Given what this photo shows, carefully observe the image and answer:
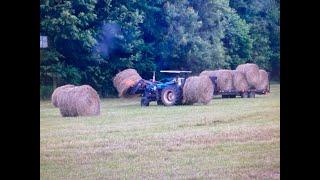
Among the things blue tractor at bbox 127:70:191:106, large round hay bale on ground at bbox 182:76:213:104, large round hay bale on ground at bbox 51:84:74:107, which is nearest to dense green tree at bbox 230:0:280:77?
large round hay bale on ground at bbox 182:76:213:104

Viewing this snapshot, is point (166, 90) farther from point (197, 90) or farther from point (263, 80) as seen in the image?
point (263, 80)

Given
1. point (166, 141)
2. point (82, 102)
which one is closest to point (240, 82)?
point (166, 141)

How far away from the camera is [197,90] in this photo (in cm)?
376

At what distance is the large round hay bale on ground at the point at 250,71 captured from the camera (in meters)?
3.73

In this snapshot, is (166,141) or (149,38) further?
(149,38)

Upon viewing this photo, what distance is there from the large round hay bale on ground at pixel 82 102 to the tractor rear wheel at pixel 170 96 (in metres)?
0.44

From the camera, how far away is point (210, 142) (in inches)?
145

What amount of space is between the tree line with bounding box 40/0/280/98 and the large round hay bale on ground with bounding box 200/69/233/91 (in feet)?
0.12

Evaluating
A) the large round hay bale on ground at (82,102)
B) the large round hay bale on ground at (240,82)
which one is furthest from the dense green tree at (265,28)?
the large round hay bale on ground at (82,102)

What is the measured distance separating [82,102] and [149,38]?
2.04 feet

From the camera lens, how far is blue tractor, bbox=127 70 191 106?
375 centimetres

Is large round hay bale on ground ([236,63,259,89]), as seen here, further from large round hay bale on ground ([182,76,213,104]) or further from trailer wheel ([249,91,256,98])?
large round hay bale on ground ([182,76,213,104])

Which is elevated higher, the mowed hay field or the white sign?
the white sign
